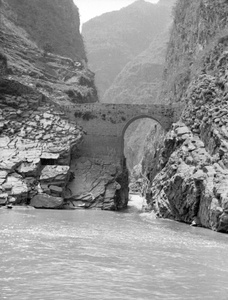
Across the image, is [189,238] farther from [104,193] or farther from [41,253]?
[104,193]

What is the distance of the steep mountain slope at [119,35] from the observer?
14812 cm

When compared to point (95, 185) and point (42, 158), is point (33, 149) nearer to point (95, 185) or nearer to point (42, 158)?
point (42, 158)

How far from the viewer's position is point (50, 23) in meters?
61.2

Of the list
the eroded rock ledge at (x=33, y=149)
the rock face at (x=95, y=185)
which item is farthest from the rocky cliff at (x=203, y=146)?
the eroded rock ledge at (x=33, y=149)

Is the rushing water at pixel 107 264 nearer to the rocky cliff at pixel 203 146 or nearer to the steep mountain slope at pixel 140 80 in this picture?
A: the rocky cliff at pixel 203 146

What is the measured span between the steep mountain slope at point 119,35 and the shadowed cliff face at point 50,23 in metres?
70.4

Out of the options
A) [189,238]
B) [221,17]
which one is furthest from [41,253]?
[221,17]

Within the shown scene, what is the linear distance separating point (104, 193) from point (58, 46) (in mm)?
30435

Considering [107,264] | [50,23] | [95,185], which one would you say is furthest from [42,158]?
[50,23]

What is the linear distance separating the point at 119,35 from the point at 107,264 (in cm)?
15715

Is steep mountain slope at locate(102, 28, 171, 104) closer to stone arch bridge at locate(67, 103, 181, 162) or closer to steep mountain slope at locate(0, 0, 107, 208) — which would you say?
steep mountain slope at locate(0, 0, 107, 208)

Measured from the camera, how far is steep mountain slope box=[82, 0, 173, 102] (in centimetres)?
14812

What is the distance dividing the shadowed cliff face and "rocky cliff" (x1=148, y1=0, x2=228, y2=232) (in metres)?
21.9

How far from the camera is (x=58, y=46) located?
58.7 metres
